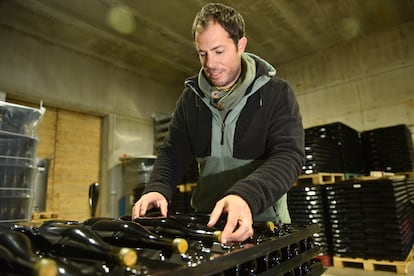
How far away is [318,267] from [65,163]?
6789 millimetres

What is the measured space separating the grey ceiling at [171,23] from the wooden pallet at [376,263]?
450cm

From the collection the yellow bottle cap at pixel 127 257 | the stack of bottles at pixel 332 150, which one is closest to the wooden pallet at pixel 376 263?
the stack of bottles at pixel 332 150

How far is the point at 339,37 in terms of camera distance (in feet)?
23.7

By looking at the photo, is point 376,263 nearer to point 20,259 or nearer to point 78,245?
point 78,245

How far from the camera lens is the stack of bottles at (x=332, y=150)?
191 inches

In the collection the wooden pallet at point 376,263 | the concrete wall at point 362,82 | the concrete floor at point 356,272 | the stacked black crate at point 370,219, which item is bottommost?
the concrete floor at point 356,272

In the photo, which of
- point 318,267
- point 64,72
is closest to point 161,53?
point 64,72

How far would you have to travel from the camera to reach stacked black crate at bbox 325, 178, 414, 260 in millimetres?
3963

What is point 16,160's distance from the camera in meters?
3.55

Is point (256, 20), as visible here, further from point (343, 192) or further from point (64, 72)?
point (64, 72)

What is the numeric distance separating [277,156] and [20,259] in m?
1.10

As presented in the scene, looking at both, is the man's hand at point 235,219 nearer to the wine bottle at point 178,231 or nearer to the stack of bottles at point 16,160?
the wine bottle at point 178,231

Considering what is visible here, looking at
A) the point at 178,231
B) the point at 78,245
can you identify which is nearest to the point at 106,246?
the point at 78,245

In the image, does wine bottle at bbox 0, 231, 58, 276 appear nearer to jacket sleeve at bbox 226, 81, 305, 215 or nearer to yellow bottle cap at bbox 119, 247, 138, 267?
yellow bottle cap at bbox 119, 247, 138, 267
